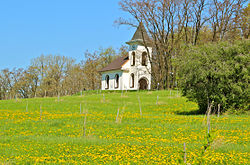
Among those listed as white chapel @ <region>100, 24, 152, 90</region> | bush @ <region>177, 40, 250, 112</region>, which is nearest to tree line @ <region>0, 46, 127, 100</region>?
white chapel @ <region>100, 24, 152, 90</region>

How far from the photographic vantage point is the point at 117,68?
5806cm

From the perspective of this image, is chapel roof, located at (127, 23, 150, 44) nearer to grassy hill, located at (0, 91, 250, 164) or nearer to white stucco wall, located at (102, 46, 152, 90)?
white stucco wall, located at (102, 46, 152, 90)

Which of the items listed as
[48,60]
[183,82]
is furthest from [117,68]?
[183,82]

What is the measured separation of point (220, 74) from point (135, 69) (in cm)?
3572

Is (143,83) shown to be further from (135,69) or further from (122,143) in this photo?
(122,143)

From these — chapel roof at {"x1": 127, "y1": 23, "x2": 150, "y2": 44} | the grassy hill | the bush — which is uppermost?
chapel roof at {"x1": 127, "y1": 23, "x2": 150, "y2": 44}

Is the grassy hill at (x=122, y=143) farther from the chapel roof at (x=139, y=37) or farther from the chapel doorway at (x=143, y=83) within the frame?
the chapel doorway at (x=143, y=83)

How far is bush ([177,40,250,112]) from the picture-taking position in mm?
21578

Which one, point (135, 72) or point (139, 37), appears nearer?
point (135, 72)

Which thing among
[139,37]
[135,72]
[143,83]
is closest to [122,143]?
[135,72]

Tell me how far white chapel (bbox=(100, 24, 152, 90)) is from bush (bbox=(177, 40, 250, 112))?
31.5 metres

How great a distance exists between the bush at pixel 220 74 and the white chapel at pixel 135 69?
31.5m

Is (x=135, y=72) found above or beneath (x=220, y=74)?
above

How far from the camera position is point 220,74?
2142 centimetres
